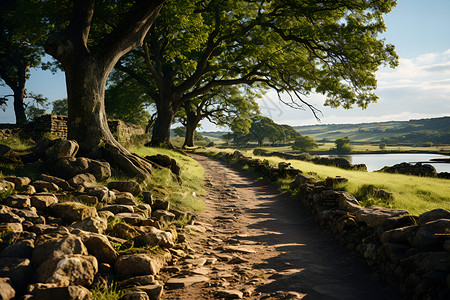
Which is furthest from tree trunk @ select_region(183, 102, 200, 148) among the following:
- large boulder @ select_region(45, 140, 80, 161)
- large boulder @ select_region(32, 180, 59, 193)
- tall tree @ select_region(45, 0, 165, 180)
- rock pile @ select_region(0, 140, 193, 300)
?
large boulder @ select_region(32, 180, 59, 193)

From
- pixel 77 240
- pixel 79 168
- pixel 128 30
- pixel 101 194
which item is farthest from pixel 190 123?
pixel 77 240

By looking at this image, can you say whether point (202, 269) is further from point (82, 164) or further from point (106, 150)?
point (106, 150)

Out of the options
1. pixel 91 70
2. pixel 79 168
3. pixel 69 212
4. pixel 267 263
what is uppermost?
pixel 91 70

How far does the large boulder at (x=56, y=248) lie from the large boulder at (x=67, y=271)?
113mm

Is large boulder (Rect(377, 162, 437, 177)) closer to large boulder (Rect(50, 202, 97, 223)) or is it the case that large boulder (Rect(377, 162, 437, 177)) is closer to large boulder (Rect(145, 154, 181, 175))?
large boulder (Rect(145, 154, 181, 175))

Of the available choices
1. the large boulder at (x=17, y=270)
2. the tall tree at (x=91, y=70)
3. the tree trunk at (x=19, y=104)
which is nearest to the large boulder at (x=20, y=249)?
the large boulder at (x=17, y=270)

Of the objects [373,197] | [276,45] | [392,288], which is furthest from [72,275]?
[276,45]

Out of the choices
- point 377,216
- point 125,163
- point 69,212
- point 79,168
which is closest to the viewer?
point 69,212

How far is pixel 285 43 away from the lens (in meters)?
18.0

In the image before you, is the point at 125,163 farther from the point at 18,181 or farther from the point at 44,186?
the point at 18,181

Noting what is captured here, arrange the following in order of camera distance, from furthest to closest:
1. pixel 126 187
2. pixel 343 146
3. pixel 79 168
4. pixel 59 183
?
pixel 343 146 < pixel 79 168 < pixel 126 187 < pixel 59 183

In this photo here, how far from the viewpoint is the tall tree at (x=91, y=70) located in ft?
29.3

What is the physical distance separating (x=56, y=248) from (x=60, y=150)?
5.03 metres

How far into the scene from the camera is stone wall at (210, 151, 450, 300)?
3344 millimetres
